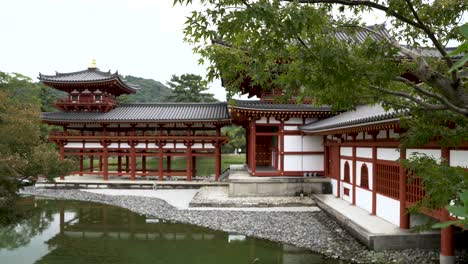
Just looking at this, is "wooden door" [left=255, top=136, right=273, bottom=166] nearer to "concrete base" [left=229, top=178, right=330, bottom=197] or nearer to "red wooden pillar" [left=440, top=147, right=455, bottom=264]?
"concrete base" [left=229, top=178, right=330, bottom=197]

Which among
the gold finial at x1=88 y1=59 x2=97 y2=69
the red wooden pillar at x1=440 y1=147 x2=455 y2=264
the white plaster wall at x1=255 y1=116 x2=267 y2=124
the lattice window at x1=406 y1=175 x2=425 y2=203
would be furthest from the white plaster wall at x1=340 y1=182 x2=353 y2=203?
the gold finial at x1=88 y1=59 x2=97 y2=69

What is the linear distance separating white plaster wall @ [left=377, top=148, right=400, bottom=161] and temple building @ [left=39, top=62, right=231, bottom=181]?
10.8m

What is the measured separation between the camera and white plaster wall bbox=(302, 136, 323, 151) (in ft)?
57.7

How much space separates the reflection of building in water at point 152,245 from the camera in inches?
372

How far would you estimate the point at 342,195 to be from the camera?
15219 mm

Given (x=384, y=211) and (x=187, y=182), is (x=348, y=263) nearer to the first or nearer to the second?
(x=384, y=211)

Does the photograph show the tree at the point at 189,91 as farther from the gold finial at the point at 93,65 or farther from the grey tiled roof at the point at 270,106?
the grey tiled roof at the point at 270,106

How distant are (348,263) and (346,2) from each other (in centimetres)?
668

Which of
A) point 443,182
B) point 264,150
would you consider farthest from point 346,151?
point 443,182

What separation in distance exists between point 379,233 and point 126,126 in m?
17.1

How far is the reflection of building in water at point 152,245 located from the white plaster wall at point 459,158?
393 cm

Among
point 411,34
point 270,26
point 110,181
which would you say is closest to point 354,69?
point 270,26

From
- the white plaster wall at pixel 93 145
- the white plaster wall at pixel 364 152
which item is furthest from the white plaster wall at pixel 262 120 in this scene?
the white plaster wall at pixel 93 145

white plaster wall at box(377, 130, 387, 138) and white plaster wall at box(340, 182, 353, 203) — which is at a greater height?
white plaster wall at box(377, 130, 387, 138)
